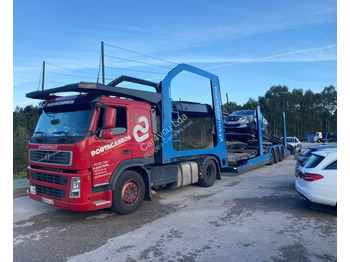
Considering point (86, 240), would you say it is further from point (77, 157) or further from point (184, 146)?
point (184, 146)

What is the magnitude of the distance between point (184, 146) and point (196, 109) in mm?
1570

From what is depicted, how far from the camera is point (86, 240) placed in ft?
15.0

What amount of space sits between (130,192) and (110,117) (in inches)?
70.5

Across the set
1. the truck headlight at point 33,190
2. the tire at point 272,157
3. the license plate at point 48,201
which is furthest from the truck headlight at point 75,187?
the tire at point 272,157

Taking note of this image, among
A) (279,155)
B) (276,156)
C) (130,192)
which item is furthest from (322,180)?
(279,155)

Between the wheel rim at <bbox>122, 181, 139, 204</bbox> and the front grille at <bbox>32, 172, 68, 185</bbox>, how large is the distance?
1.29m

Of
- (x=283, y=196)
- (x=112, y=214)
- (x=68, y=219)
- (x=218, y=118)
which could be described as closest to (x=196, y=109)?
(x=218, y=118)

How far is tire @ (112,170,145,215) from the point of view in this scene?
5.64 metres

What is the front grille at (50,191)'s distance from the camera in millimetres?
5177

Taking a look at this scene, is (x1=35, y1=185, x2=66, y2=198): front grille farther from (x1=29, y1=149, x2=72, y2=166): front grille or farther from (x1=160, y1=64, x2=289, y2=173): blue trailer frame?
(x1=160, y1=64, x2=289, y2=173): blue trailer frame

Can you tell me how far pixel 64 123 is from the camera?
18.6 ft

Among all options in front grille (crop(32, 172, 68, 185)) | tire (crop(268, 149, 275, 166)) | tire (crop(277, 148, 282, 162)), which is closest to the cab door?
front grille (crop(32, 172, 68, 185))

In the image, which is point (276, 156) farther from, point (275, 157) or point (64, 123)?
point (64, 123)

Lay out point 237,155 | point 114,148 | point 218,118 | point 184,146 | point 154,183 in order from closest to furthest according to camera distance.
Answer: point 114,148
point 154,183
point 184,146
point 218,118
point 237,155
